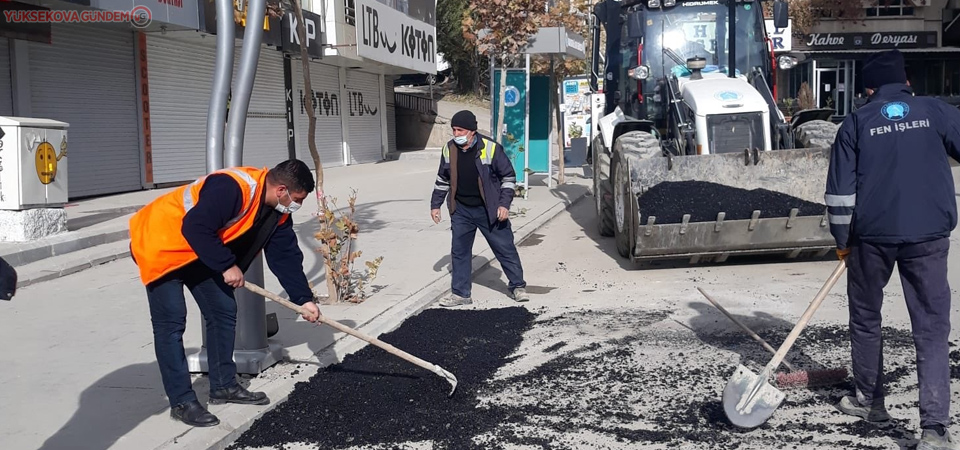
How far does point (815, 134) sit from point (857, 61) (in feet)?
113

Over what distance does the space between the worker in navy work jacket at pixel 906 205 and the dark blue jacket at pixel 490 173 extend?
3.93 m

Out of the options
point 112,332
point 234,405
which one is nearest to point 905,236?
point 234,405

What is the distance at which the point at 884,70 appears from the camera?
16.1 feet

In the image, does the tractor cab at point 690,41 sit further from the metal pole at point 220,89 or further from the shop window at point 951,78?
the shop window at point 951,78

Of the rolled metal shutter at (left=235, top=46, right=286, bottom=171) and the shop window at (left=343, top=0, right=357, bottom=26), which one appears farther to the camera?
the shop window at (left=343, top=0, right=357, bottom=26)

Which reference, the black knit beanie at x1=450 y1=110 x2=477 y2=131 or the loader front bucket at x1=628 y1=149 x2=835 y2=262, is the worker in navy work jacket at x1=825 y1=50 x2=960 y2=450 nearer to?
the black knit beanie at x1=450 y1=110 x2=477 y2=131

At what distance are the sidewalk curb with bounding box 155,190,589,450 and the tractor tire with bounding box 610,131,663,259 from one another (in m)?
1.70

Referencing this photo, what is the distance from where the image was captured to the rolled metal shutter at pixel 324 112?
2603cm

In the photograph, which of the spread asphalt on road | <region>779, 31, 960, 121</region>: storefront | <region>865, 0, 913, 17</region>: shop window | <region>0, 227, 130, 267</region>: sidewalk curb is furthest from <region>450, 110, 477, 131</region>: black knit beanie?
<region>865, 0, 913, 17</region>: shop window

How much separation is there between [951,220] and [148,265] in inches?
160

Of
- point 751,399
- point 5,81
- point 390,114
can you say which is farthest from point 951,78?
point 751,399

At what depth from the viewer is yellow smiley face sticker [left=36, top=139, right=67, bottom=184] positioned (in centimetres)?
1058

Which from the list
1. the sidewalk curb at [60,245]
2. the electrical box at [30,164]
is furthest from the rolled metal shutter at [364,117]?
the electrical box at [30,164]

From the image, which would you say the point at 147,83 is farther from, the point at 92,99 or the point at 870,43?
the point at 870,43
